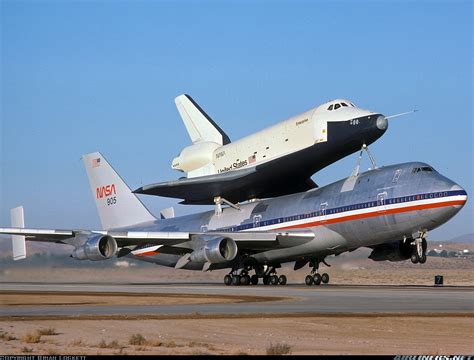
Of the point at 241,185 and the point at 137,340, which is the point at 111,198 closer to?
the point at 241,185

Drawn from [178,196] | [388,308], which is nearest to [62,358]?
[388,308]

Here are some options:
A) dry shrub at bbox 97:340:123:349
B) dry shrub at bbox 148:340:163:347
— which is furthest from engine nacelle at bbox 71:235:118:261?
dry shrub at bbox 97:340:123:349

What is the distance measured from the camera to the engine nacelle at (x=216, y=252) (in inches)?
1775

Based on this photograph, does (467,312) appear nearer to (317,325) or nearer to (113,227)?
(317,325)

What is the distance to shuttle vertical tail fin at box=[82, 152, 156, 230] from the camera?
58656 mm

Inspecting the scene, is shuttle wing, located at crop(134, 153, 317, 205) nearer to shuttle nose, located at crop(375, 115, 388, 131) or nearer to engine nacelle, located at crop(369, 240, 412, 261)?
shuttle nose, located at crop(375, 115, 388, 131)

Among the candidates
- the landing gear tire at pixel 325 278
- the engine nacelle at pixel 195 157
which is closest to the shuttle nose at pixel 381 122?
the landing gear tire at pixel 325 278

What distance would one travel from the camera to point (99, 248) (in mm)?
45344

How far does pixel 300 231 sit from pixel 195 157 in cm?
1016

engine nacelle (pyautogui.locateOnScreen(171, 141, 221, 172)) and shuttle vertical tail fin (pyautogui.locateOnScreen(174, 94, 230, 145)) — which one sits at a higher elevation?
shuttle vertical tail fin (pyautogui.locateOnScreen(174, 94, 230, 145))

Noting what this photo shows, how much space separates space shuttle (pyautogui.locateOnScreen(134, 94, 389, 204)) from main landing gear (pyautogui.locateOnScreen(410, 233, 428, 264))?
6466 mm

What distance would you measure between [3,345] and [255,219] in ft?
109

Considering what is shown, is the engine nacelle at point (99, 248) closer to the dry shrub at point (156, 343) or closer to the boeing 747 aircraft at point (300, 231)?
the boeing 747 aircraft at point (300, 231)

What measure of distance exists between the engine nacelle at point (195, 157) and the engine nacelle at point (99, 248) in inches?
369
